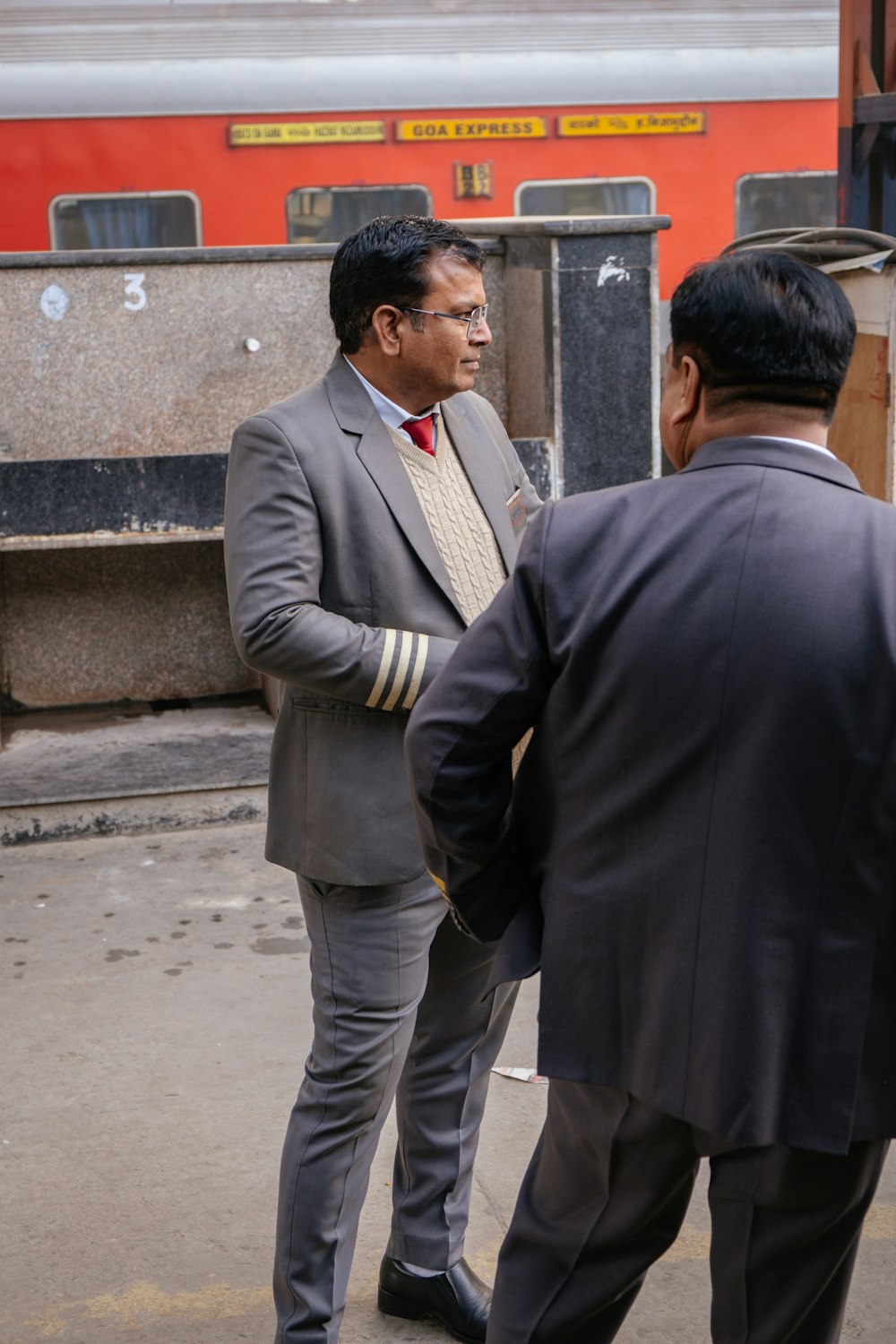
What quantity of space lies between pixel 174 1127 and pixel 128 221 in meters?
5.75

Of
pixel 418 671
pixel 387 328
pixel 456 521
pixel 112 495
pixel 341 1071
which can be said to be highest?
pixel 387 328

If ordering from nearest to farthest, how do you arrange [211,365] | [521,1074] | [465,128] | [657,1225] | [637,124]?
[657,1225]
[521,1074]
[211,365]
[465,128]
[637,124]

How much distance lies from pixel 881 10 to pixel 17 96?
14.2 ft

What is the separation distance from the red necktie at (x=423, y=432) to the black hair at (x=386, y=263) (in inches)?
6.6

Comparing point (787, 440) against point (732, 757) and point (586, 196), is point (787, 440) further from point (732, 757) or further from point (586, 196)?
point (586, 196)

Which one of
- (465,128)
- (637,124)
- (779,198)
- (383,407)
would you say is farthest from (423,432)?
(779,198)

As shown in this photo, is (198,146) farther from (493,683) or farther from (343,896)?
(493,683)

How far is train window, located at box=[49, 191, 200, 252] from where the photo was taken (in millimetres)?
7648

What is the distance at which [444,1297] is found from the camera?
8.36ft

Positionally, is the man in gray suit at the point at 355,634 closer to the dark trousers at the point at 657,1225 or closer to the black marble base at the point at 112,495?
the dark trousers at the point at 657,1225

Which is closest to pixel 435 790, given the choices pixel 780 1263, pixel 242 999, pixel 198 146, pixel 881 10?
pixel 780 1263

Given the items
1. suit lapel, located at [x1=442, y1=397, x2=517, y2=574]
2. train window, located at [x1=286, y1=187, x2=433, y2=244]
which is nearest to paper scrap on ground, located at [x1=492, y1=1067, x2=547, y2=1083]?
suit lapel, located at [x1=442, y1=397, x2=517, y2=574]

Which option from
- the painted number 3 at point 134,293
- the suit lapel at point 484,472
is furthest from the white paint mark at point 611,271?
the suit lapel at point 484,472

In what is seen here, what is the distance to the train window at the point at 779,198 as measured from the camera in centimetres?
841
